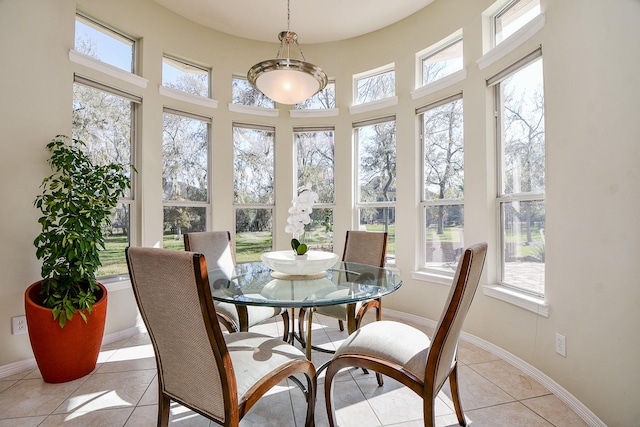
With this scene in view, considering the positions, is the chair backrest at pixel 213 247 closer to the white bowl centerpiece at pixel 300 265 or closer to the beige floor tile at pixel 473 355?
the white bowl centerpiece at pixel 300 265

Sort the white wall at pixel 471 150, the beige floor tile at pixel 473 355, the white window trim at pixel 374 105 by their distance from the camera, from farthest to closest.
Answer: the white window trim at pixel 374 105
the beige floor tile at pixel 473 355
the white wall at pixel 471 150

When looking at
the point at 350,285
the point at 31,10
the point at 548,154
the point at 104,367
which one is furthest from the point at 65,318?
the point at 548,154

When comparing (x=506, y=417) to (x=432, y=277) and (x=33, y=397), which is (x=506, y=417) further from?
(x=33, y=397)

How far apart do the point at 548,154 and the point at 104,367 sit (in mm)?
3524

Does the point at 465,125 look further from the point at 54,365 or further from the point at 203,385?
the point at 54,365

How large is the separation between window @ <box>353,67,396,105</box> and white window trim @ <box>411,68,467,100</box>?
38cm

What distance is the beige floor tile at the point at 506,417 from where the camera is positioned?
1747 mm

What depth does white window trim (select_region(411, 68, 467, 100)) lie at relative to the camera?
9.69ft

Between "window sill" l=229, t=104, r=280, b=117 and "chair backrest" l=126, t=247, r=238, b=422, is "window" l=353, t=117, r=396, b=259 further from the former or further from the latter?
"chair backrest" l=126, t=247, r=238, b=422

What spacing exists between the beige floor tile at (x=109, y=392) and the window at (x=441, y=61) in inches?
145

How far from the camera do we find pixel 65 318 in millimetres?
2139

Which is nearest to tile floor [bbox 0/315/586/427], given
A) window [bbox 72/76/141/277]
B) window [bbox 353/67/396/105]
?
window [bbox 72/76/141/277]

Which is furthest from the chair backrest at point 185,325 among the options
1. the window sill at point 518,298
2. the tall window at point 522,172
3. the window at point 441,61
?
the window at point 441,61

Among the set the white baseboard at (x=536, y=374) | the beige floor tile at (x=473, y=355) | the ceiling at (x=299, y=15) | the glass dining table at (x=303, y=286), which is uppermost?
the ceiling at (x=299, y=15)
